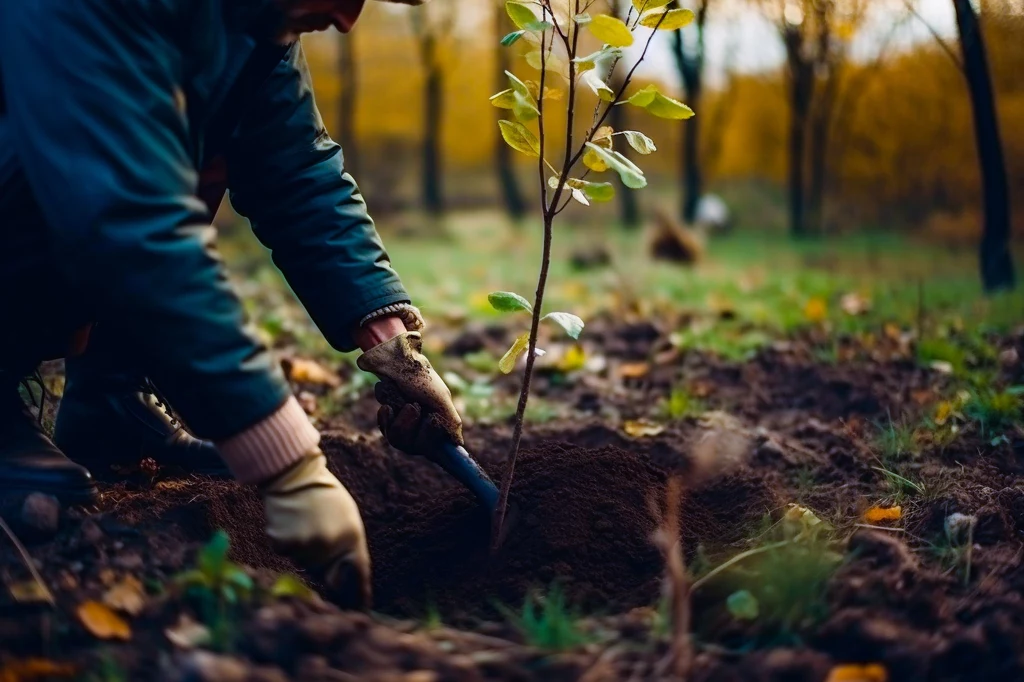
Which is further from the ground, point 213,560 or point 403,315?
point 403,315

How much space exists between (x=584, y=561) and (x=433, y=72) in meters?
14.4

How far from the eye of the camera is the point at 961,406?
Answer: 8.99 ft

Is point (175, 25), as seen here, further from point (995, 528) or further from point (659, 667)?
point (995, 528)

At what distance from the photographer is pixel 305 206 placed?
1973 millimetres

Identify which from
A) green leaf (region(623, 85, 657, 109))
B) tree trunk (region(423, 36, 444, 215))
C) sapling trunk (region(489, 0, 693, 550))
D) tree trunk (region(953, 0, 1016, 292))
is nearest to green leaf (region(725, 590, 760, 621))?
sapling trunk (region(489, 0, 693, 550))

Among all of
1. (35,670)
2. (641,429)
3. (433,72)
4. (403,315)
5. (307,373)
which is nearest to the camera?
(35,670)

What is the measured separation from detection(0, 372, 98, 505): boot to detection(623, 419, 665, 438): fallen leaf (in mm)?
1566

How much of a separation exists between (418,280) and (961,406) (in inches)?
186

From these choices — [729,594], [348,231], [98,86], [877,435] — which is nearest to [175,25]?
[98,86]

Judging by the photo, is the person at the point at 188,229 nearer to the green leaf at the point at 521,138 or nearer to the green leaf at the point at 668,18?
the green leaf at the point at 521,138

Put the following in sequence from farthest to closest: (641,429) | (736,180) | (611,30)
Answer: (736,180)
(641,429)
(611,30)

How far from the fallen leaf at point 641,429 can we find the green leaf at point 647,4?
4.64ft

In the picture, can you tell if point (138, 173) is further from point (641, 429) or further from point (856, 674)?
point (641, 429)

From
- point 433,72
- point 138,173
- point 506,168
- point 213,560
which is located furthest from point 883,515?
point 433,72
